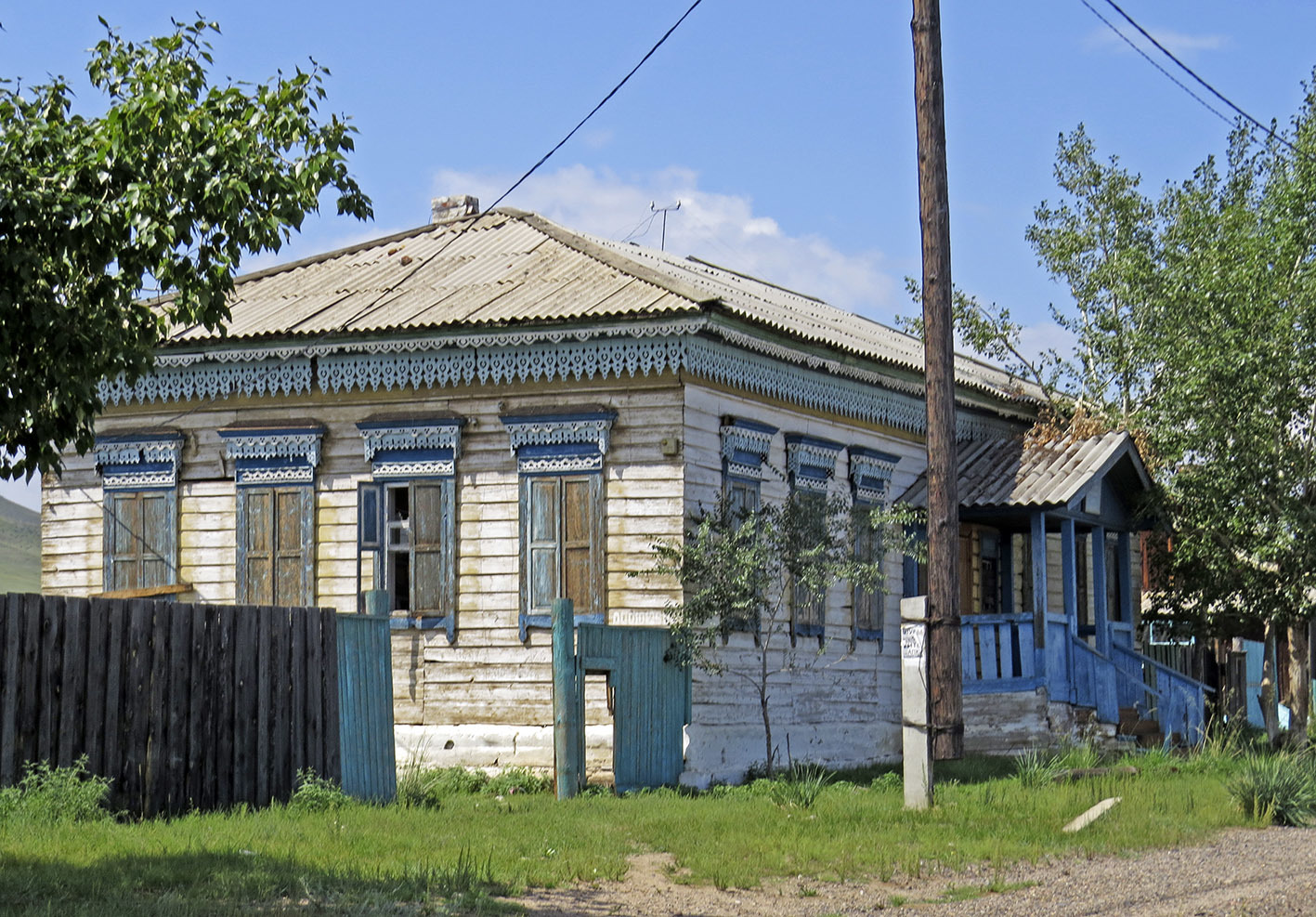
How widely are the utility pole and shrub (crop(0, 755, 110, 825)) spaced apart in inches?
247

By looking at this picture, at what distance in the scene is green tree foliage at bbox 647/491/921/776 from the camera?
15.4m

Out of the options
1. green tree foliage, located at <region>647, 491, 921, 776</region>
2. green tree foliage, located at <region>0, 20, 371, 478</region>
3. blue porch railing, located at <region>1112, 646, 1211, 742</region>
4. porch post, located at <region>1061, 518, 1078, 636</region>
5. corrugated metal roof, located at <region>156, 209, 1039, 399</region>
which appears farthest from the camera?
blue porch railing, located at <region>1112, 646, 1211, 742</region>

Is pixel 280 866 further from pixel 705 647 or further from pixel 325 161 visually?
pixel 705 647

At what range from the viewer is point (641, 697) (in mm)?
15266

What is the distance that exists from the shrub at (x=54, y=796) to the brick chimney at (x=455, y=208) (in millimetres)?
11572

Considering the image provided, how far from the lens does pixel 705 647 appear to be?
632 inches

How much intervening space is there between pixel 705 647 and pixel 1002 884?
625cm

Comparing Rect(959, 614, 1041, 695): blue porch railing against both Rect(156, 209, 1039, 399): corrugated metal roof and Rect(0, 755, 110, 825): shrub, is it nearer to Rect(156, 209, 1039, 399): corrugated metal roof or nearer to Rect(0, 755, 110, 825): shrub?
Rect(156, 209, 1039, 399): corrugated metal roof

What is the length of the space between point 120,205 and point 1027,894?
6501mm

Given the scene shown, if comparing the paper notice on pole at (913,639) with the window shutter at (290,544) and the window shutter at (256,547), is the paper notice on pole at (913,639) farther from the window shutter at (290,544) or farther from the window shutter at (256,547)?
the window shutter at (256,547)

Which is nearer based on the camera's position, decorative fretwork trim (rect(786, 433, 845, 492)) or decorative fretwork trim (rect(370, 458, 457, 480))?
decorative fretwork trim (rect(370, 458, 457, 480))

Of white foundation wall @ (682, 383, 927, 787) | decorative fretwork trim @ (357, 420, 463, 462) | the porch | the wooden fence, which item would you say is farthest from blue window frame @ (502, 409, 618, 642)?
the porch

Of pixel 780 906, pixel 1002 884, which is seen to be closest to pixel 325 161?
pixel 780 906

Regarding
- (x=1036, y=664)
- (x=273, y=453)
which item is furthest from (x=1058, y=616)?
(x=273, y=453)
